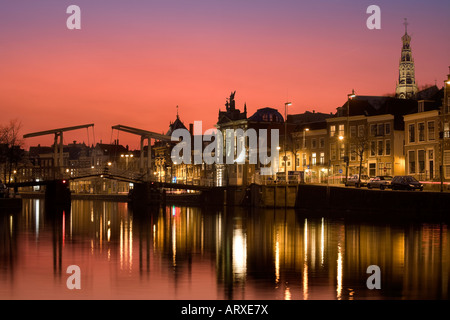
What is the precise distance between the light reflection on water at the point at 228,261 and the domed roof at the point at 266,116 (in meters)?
66.3

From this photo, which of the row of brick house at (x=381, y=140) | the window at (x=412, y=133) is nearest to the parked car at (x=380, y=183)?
the row of brick house at (x=381, y=140)

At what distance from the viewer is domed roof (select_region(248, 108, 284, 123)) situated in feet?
364

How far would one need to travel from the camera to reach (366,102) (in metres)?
79.9

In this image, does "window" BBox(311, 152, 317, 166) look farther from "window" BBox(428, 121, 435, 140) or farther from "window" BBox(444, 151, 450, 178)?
"window" BBox(444, 151, 450, 178)

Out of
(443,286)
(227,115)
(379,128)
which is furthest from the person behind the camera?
(227,115)

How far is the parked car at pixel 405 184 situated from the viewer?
54.5 meters

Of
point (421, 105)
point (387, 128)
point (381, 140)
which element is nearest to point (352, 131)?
point (381, 140)

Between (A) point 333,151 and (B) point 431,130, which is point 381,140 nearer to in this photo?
(A) point 333,151

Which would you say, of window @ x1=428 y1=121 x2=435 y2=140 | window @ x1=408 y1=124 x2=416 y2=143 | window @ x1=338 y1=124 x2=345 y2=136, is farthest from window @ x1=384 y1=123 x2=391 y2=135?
window @ x1=428 y1=121 x2=435 y2=140

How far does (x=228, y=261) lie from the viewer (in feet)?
87.1

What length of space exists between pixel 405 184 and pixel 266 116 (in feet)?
190

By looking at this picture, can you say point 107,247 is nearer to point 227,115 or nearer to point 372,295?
point 372,295

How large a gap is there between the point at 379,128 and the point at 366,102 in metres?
5.10
